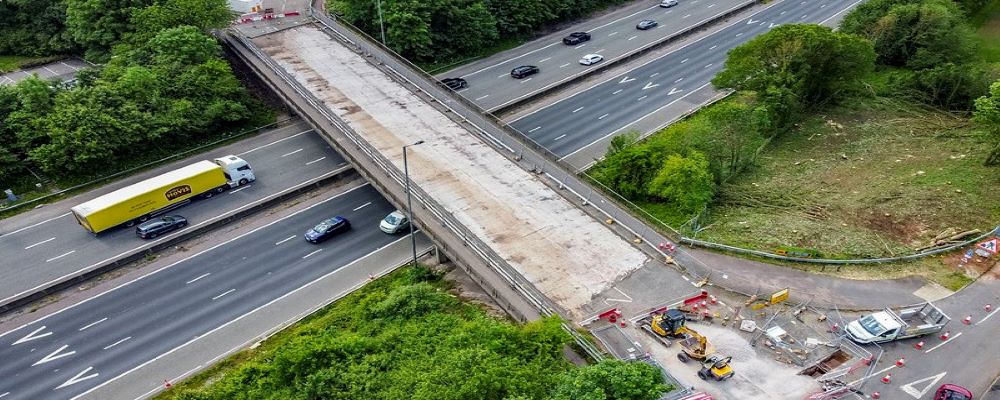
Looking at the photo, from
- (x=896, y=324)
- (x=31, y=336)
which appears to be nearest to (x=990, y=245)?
(x=896, y=324)

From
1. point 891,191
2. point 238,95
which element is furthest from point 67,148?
point 891,191

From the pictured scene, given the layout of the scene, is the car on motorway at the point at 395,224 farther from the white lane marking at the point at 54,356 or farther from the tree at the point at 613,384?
the tree at the point at 613,384

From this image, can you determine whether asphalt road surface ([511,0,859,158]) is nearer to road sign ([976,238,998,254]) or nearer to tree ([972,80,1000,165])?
tree ([972,80,1000,165])

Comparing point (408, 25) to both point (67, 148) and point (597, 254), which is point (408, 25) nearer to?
point (67, 148)

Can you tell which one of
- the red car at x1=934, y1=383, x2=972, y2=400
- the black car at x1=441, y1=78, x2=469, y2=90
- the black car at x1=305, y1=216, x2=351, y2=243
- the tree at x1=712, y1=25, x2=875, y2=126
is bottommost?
the red car at x1=934, y1=383, x2=972, y2=400

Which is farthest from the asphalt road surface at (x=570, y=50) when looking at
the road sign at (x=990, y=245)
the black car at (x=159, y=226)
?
the road sign at (x=990, y=245)

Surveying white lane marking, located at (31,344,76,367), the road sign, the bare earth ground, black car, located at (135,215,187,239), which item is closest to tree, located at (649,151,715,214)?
the bare earth ground
